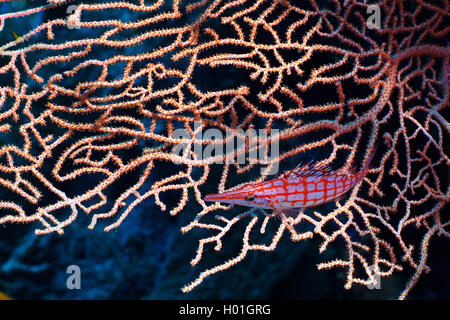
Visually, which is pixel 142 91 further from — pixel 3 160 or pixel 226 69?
pixel 3 160

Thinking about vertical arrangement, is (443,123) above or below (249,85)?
below

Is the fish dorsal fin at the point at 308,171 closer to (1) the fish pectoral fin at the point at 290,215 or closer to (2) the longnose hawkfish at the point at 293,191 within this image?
(2) the longnose hawkfish at the point at 293,191

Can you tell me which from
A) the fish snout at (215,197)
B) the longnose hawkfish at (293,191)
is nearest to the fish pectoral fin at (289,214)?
the longnose hawkfish at (293,191)

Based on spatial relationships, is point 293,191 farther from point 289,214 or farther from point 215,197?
point 215,197

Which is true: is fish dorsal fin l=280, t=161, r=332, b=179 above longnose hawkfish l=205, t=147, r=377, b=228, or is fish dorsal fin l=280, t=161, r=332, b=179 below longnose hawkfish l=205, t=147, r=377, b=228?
above

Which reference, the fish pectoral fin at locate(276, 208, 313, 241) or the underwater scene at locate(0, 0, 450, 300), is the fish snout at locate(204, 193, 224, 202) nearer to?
the underwater scene at locate(0, 0, 450, 300)

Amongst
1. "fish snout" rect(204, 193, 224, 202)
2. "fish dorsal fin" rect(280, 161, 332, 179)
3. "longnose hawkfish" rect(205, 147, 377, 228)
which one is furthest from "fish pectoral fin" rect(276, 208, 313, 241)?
"fish snout" rect(204, 193, 224, 202)

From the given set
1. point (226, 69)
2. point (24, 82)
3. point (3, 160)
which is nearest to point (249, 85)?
point (226, 69)

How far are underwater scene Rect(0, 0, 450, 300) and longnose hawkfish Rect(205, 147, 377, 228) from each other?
0.04ft

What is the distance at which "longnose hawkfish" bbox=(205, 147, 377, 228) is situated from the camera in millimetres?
2404

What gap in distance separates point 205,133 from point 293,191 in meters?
0.90

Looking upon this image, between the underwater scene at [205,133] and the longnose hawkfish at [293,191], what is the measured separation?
0.5 inches

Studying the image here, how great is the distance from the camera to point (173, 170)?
2.78 metres

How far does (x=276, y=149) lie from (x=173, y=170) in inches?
38.5
